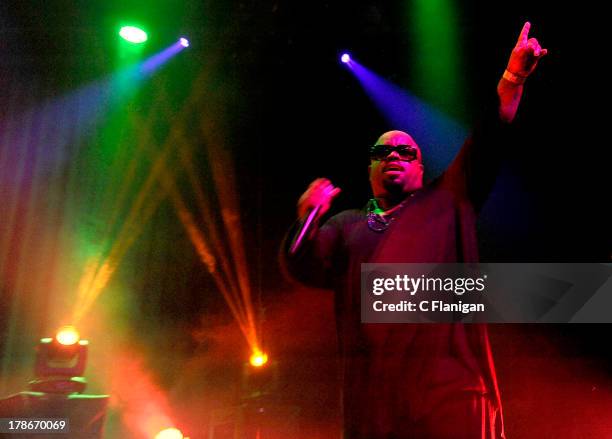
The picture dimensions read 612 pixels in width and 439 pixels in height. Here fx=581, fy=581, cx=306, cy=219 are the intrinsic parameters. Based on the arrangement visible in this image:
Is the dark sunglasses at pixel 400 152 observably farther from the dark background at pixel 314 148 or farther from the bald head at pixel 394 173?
the dark background at pixel 314 148

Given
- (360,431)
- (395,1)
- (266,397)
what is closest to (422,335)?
(360,431)

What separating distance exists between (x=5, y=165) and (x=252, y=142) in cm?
207

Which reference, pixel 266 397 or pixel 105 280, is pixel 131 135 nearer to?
pixel 105 280

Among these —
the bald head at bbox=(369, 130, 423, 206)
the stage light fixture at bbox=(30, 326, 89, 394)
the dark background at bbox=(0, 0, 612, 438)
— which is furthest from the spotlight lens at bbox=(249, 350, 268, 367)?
the bald head at bbox=(369, 130, 423, 206)

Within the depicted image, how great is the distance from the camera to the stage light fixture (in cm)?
329

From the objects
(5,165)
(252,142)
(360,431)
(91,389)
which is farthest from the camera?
(252,142)

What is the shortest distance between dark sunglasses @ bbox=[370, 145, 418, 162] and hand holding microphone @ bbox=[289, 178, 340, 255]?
0.35m

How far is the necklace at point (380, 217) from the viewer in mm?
2217

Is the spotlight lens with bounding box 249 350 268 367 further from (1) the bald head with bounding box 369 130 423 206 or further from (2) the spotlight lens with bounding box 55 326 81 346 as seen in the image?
(1) the bald head with bounding box 369 130 423 206

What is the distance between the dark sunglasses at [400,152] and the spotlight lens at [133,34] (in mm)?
3023

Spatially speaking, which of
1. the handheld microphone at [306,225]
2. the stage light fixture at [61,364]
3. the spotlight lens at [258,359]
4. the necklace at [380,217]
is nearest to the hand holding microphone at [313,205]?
the handheld microphone at [306,225]

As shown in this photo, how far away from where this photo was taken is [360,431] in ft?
6.33

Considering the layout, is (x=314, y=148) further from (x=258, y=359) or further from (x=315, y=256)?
(x=315, y=256)

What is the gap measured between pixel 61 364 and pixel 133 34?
264 centimetres
